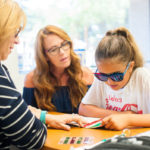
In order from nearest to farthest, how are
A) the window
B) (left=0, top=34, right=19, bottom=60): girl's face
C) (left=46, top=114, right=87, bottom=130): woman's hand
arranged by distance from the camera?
1. (left=0, top=34, right=19, bottom=60): girl's face
2. (left=46, top=114, right=87, bottom=130): woman's hand
3. the window

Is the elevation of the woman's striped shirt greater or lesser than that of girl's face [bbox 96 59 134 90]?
lesser

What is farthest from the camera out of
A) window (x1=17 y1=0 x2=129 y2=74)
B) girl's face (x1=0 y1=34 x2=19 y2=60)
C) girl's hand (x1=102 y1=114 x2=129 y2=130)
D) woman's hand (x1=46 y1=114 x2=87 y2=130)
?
window (x1=17 y1=0 x2=129 y2=74)

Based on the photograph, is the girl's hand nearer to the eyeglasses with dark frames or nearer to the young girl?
the young girl

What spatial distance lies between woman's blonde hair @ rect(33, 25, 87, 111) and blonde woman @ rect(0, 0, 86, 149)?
986 mm

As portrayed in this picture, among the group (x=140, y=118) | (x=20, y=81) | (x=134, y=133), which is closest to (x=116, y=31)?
(x=140, y=118)

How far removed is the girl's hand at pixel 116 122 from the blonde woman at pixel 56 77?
832mm

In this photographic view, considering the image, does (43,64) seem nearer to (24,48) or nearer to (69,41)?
(69,41)

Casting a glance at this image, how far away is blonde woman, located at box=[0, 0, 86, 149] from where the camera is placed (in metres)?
0.98

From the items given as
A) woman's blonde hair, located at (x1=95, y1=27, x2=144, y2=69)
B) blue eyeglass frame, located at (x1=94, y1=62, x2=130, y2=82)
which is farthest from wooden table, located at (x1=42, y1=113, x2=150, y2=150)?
woman's blonde hair, located at (x1=95, y1=27, x2=144, y2=69)

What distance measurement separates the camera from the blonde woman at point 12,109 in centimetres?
Answer: 98

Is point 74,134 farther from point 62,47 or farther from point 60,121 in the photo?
point 62,47

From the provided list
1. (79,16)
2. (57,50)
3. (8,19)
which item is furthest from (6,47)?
(79,16)

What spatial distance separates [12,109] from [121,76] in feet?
2.36

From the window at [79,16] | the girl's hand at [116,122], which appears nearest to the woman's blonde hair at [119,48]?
the girl's hand at [116,122]
